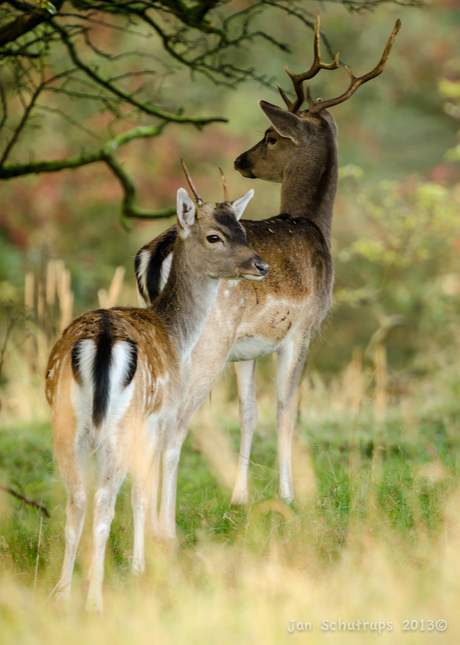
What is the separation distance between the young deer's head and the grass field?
47.9 inches

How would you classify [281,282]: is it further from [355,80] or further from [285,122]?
[355,80]

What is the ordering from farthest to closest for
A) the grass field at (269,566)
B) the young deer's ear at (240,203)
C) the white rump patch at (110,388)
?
1. the young deer's ear at (240,203)
2. the white rump patch at (110,388)
3. the grass field at (269,566)

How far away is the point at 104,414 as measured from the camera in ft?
9.42

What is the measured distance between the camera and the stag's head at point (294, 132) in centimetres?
514

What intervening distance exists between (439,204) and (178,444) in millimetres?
5498

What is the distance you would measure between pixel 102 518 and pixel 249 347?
180 cm

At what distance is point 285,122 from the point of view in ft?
17.1

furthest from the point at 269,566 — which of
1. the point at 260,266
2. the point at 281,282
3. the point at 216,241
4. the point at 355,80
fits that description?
the point at 355,80

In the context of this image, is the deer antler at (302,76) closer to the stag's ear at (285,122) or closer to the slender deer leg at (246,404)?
the stag's ear at (285,122)

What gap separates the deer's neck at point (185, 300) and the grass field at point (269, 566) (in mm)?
944

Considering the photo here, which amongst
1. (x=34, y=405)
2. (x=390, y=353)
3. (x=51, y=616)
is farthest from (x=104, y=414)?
(x=390, y=353)

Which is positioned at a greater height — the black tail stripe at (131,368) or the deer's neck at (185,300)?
the deer's neck at (185,300)

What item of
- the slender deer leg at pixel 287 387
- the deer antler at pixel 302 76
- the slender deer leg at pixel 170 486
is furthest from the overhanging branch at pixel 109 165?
the slender deer leg at pixel 170 486

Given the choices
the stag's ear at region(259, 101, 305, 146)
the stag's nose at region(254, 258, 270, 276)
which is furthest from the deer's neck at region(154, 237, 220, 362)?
the stag's ear at region(259, 101, 305, 146)
